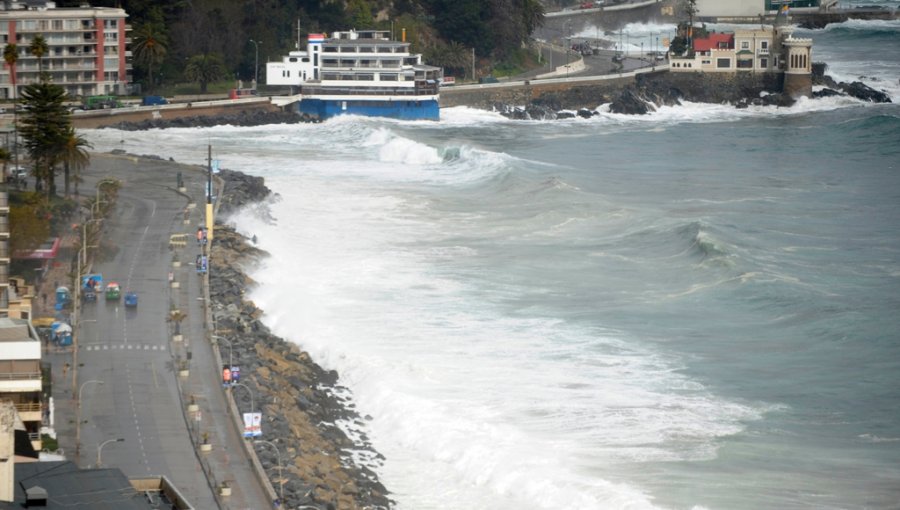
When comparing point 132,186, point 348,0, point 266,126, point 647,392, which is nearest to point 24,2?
point 266,126

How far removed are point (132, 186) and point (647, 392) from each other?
40181 millimetres

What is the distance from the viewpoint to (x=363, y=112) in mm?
130125

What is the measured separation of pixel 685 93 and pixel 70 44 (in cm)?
5199

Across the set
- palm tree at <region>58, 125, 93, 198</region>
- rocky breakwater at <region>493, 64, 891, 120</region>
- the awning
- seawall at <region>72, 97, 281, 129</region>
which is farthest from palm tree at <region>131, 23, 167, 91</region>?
the awning

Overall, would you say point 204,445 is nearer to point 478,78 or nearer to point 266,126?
point 266,126

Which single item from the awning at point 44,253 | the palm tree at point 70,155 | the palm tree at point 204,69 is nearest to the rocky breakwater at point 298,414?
the awning at point 44,253

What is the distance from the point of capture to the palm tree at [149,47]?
126250mm

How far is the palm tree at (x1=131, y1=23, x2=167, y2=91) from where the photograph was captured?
414 feet

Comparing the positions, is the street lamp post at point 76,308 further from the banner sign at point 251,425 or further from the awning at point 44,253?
the banner sign at point 251,425

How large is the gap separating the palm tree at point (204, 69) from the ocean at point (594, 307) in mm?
13125

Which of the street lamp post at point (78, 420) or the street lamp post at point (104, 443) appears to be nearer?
the street lamp post at point (104, 443)

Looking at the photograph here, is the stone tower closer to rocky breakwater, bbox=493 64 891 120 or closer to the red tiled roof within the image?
rocky breakwater, bbox=493 64 891 120

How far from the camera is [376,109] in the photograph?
130250 mm

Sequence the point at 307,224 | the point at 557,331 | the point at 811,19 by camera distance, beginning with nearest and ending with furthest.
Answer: the point at 557,331 → the point at 307,224 → the point at 811,19
